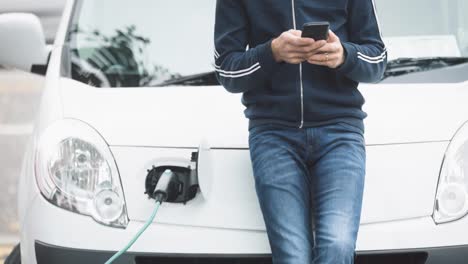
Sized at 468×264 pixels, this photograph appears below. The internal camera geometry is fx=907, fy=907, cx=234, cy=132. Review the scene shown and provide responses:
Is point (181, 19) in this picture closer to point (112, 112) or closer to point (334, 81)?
point (112, 112)

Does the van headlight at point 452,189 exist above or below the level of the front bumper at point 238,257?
above

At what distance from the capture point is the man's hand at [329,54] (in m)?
2.65

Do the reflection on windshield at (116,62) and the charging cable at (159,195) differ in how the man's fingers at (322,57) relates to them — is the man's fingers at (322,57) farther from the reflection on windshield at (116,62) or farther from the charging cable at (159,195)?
the reflection on windshield at (116,62)

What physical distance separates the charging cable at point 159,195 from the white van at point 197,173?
5 cm

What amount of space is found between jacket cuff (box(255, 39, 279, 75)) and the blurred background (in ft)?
10.1

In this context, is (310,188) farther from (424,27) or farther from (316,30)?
(424,27)

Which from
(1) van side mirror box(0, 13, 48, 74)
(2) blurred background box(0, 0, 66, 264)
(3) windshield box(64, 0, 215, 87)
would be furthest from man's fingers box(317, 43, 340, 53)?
Answer: (2) blurred background box(0, 0, 66, 264)

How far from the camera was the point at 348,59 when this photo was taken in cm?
273

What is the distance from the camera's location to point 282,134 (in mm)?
2859

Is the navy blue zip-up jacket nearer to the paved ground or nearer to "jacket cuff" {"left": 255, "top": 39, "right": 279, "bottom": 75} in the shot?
"jacket cuff" {"left": 255, "top": 39, "right": 279, "bottom": 75}

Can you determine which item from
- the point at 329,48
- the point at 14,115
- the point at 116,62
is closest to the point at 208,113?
the point at 116,62

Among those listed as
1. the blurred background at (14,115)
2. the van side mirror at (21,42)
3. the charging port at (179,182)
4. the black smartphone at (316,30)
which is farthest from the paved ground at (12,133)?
the black smartphone at (316,30)

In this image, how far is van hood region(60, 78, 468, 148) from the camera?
10.3 ft

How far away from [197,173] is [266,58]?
1.58ft
